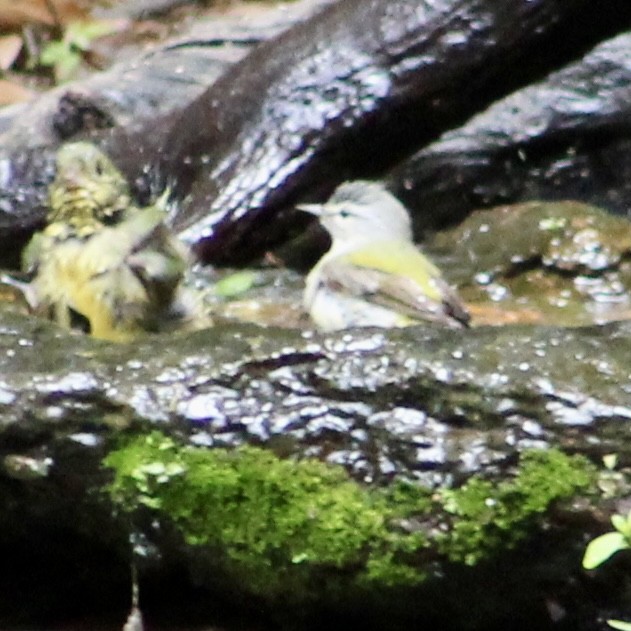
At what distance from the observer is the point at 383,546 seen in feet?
8.54

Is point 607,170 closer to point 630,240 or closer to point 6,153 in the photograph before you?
point 630,240

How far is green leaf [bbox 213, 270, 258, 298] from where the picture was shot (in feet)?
15.6

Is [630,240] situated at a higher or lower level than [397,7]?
lower

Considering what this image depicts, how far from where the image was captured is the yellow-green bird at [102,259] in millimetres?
3586

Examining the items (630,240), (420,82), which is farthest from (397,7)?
(630,240)

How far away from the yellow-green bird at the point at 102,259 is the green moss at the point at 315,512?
93 cm

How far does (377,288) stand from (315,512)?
189cm

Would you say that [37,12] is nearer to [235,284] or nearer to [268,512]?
[235,284]

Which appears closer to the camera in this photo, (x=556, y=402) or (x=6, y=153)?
(x=556, y=402)

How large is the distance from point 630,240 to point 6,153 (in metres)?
2.89

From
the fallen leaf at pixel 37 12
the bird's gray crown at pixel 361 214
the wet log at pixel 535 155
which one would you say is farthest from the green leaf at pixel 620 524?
the fallen leaf at pixel 37 12

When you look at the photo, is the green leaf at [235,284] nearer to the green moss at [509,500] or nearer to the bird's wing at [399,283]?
the bird's wing at [399,283]

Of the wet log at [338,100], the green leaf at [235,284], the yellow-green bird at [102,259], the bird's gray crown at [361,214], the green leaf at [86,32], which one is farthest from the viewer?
the green leaf at [86,32]

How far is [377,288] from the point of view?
444 cm
